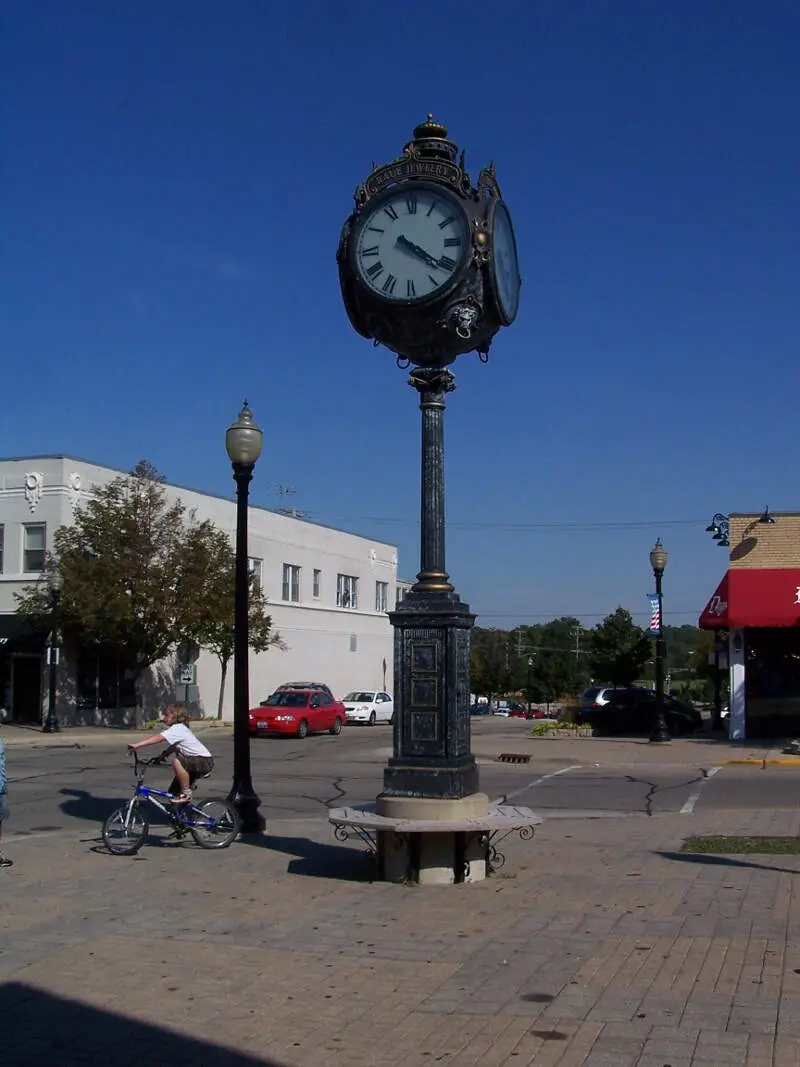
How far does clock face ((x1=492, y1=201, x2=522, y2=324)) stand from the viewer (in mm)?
10078

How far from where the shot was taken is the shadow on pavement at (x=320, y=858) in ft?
32.8

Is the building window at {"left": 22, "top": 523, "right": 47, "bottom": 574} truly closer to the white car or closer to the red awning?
the white car

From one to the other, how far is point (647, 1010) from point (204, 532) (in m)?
33.7

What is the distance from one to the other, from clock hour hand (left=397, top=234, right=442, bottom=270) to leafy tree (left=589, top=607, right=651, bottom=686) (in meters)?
39.6

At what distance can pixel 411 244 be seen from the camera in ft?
32.6

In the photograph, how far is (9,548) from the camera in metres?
38.4

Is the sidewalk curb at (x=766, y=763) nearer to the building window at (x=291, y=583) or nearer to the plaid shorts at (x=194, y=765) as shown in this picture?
the plaid shorts at (x=194, y=765)

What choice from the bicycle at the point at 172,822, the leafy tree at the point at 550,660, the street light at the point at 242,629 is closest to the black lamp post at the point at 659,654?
the street light at the point at 242,629

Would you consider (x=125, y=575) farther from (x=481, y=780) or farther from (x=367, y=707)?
(x=481, y=780)

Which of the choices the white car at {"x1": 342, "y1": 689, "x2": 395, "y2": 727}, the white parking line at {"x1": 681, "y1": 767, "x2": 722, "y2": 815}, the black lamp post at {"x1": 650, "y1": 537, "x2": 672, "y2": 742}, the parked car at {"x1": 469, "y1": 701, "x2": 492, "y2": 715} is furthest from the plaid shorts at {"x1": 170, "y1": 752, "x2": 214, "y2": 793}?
the parked car at {"x1": 469, "y1": 701, "x2": 492, "y2": 715}

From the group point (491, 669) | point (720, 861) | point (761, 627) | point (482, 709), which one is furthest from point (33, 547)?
point (491, 669)

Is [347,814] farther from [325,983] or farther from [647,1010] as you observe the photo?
[647,1010]

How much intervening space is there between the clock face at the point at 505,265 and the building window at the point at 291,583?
41884mm

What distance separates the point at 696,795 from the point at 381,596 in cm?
4603
